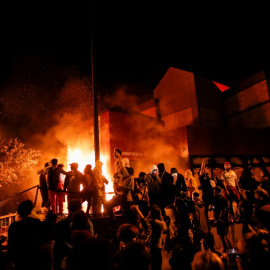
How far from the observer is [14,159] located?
27609 millimetres

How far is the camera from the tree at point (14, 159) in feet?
86.7

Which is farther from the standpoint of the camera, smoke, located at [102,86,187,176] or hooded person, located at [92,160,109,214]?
smoke, located at [102,86,187,176]

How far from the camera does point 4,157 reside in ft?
89.1

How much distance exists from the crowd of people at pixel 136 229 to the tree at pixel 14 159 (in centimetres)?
2193

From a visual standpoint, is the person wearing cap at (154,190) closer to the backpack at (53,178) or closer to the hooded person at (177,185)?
the hooded person at (177,185)

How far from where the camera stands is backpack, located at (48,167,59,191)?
6.98 metres

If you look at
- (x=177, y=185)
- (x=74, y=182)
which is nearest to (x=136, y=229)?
(x=177, y=185)

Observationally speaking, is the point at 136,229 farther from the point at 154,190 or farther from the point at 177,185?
the point at 177,185

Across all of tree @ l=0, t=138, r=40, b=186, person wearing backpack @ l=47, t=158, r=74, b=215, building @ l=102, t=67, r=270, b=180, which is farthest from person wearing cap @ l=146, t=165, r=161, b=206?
tree @ l=0, t=138, r=40, b=186

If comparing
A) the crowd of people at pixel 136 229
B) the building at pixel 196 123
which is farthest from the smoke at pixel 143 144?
the crowd of people at pixel 136 229

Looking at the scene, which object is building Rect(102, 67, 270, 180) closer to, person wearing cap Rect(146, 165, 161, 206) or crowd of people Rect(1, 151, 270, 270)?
crowd of people Rect(1, 151, 270, 270)

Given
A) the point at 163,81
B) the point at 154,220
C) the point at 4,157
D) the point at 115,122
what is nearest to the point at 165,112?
the point at 163,81

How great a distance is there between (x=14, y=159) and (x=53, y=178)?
23474 mm

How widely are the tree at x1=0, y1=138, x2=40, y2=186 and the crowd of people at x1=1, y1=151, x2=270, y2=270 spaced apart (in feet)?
71.9
